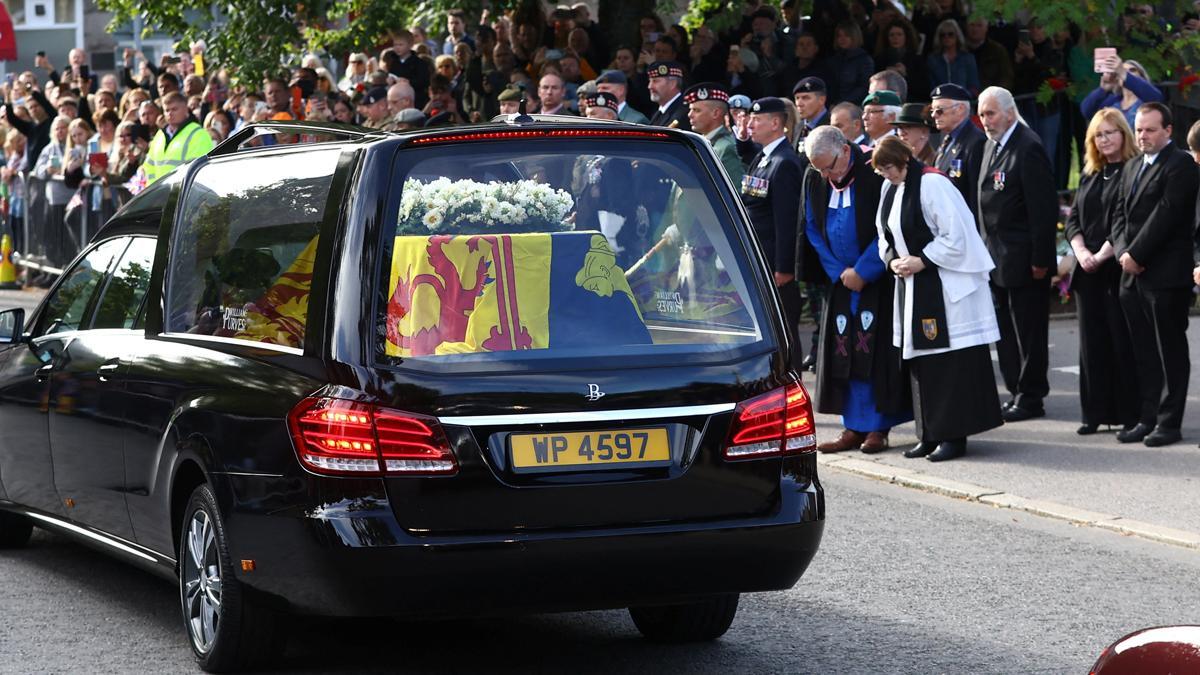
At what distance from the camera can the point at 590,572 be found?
569 cm

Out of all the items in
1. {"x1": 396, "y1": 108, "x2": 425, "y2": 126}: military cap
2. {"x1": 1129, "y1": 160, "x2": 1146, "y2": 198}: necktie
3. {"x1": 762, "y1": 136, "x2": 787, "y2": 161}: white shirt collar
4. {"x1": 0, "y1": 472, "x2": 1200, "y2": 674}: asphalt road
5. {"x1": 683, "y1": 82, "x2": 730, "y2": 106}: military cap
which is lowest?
{"x1": 0, "y1": 472, "x2": 1200, "y2": 674}: asphalt road

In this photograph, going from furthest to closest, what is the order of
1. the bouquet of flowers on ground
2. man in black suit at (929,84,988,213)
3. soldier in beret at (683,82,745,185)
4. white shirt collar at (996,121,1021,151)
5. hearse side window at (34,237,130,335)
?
soldier in beret at (683,82,745,185), man in black suit at (929,84,988,213), white shirt collar at (996,121,1021,151), hearse side window at (34,237,130,335), the bouquet of flowers on ground

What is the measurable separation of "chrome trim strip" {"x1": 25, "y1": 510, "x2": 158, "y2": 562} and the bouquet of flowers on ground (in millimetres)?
1687

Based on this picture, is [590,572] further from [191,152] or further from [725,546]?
[191,152]

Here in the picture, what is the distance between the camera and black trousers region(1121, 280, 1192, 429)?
11273 mm

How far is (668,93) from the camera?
14.9m

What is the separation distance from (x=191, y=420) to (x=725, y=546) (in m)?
1.72

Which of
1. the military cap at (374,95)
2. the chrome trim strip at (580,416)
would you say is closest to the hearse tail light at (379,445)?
the chrome trim strip at (580,416)

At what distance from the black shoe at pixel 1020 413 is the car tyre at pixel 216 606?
7.11 metres

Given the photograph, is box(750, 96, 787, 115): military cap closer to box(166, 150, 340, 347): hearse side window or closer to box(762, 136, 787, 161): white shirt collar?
box(762, 136, 787, 161): white shirt collar

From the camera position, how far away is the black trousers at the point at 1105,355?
1171 cm

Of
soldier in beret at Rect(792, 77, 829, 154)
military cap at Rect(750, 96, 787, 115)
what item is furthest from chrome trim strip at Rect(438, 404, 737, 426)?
soldier in beret at Rect(792, 77, 829, 154)

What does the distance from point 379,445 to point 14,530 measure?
11.6ft

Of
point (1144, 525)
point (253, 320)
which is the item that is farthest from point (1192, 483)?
point (253, 320)
